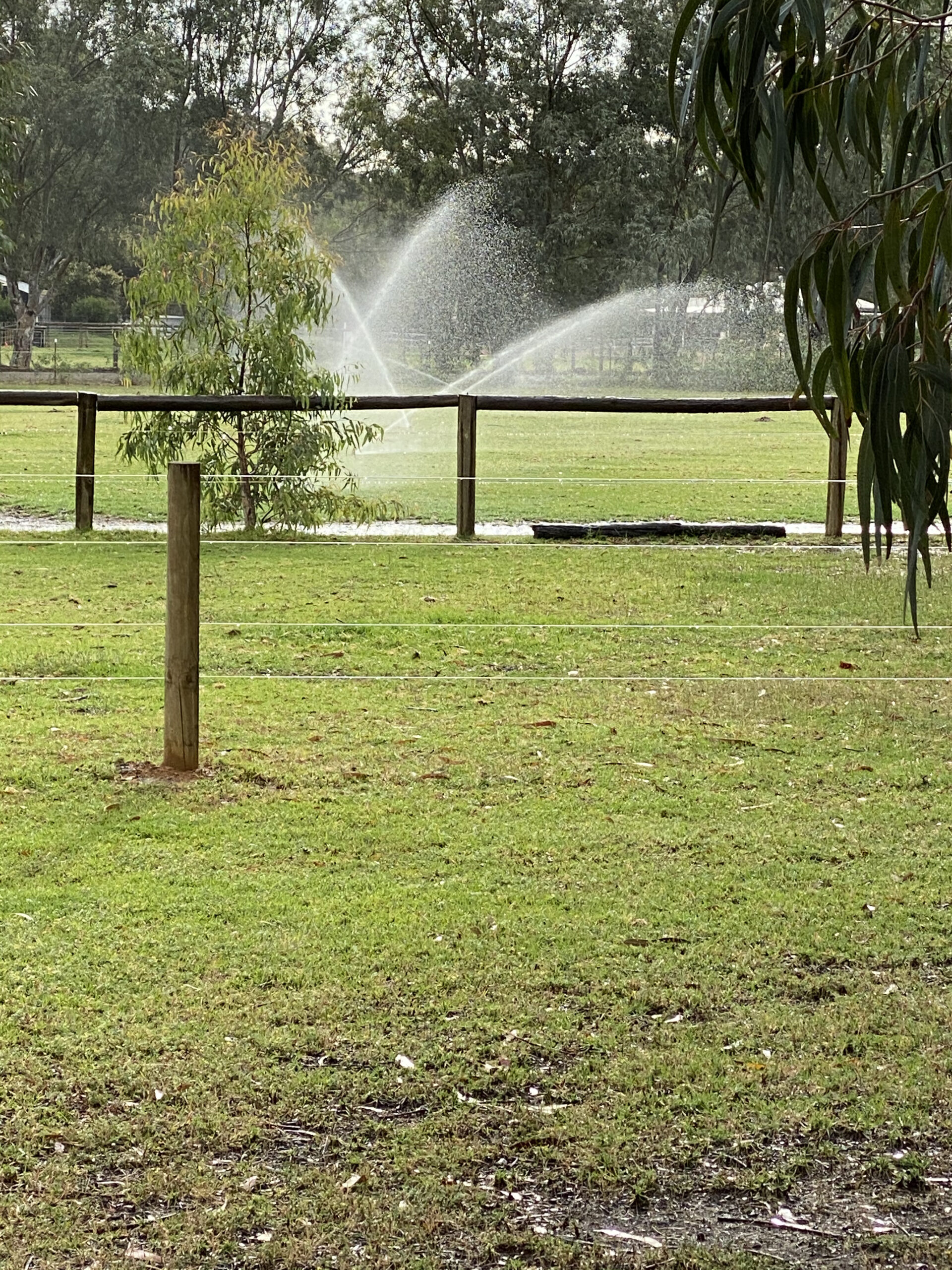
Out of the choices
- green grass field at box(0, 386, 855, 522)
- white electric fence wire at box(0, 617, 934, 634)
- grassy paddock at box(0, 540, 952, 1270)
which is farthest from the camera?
green grass field at box(0, 386, 855, 522)

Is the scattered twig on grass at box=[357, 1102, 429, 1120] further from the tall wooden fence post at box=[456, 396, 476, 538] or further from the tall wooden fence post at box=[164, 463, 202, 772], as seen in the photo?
the tall wooden fence post at box=[456, 396, 476, 538]

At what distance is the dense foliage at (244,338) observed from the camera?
12031 millimetres

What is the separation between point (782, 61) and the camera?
340 centimetres

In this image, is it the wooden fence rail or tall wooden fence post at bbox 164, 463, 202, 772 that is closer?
tall wooden fence post at bbox 164, 463, 202, 772

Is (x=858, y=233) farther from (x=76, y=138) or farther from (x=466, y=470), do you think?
(x=76, y=138)

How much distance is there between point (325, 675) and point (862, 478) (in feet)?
14.2

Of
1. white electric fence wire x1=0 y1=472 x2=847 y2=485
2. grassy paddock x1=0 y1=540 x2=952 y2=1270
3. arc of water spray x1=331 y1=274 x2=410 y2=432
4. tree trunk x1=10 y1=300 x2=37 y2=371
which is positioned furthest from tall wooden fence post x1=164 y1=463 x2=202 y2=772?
tree trunk x1=10 y1=300 x2=37 y2=371

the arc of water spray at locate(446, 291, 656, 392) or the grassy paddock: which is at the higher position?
the arc of water spray at locate(446, 291, 656, 392)

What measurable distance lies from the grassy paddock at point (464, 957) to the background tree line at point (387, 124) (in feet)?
118

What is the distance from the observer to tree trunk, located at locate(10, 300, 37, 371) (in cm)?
4562

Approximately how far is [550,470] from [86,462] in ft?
26.0

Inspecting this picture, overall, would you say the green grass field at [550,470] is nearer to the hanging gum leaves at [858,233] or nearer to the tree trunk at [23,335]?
the hanging gum leaves at [858,233]

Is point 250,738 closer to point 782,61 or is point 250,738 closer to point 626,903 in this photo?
point 626,903

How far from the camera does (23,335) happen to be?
47.6 metres
